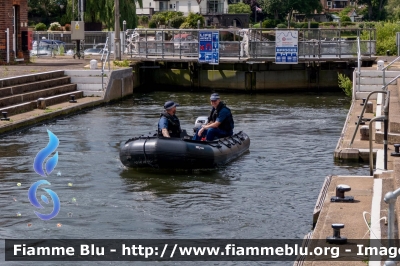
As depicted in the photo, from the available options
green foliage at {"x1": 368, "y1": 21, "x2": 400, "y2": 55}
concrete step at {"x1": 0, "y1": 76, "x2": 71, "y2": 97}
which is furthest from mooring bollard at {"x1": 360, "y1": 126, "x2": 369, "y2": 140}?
green foliage at {"x1": 368, "y1": 21, "x2": 400, "y2": 55}

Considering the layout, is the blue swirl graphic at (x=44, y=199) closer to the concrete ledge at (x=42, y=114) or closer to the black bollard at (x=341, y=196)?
the black bollard at (x=341, y=196)

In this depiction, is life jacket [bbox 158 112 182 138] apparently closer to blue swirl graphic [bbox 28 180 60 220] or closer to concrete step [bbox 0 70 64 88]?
blue swirl graphic [bbox 28 180 60 220]

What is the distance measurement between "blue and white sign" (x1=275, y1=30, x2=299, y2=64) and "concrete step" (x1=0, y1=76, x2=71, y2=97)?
1061 centimetres

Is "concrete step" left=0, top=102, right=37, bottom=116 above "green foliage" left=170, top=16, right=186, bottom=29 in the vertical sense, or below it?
below

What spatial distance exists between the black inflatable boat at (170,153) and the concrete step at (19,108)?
9490 mm

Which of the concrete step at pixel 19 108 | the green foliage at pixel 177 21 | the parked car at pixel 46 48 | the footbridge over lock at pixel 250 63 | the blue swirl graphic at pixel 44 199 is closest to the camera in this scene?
the blue swirl graphic at pixel 44 199

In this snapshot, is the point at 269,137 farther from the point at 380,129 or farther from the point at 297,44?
the point at 297,44

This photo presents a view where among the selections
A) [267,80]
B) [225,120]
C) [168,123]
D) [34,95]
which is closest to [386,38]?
[267,80]

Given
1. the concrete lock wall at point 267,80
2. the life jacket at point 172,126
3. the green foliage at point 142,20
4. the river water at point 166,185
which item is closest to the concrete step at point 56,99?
the river water at point 166,185

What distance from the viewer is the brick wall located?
132ft

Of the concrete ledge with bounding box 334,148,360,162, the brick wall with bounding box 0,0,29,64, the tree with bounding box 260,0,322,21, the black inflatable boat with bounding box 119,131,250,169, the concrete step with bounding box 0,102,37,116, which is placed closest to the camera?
the black inflatable boat with bounding box 119,131,250,169

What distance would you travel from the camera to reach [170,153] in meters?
20.5

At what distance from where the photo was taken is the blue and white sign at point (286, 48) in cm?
4266

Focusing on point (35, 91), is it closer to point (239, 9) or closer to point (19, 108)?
point (19, 108)
